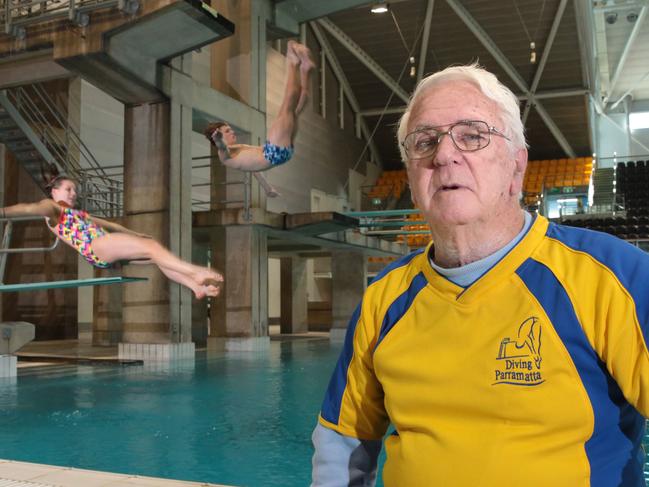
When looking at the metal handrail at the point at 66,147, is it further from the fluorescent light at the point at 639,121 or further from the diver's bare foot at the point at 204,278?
the fluorescent light at the point at 639,121

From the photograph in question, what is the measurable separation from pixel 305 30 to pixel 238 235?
9922 mm

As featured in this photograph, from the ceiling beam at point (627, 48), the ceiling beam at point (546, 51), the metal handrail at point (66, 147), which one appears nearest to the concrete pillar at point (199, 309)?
the metal handrail at point (66, 147)

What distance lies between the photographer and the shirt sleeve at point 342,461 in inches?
57.7

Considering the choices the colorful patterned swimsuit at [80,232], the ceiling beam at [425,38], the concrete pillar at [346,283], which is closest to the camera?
the colorful patterned swimsuit at [80,232]

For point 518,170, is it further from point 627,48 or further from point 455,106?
point 627,48

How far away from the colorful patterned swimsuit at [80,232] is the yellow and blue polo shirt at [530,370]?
19.8 ft

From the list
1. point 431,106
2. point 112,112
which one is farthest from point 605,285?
point 112,112

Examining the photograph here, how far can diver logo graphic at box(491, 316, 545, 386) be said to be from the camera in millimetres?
1171

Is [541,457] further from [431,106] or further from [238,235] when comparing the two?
[238,235]

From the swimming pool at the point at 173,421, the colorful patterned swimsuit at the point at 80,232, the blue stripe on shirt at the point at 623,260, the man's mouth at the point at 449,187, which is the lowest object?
the swimming pool at the point at 173,421

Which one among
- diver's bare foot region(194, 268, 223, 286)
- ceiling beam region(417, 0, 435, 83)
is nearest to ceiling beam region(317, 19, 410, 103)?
ceiling beam region(417, 0, 435, 83)

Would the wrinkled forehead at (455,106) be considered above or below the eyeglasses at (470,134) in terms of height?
above

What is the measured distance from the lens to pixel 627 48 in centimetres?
2531

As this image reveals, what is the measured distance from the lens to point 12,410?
6586 millimetres
